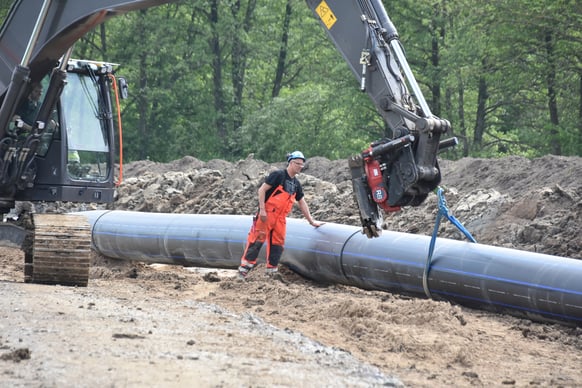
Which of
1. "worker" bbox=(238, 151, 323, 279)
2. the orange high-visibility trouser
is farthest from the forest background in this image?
the orange high-visibility trouser

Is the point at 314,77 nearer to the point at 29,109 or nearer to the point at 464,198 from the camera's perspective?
the point at 464,198

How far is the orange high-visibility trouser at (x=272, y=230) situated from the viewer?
1321 cm

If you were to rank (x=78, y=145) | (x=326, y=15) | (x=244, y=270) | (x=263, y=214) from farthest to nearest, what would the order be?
1. (x=78, y=145)
2. (x=244, y=270)
3. (x=263, y=214)
4. (x=326, y=15)

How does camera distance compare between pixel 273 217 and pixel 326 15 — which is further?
pixel 273 217

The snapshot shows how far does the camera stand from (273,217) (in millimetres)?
13227

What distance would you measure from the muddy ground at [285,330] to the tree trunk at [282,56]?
84.0 feet

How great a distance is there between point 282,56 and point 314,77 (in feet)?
5.52

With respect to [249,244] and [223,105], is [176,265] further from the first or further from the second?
[223,105]

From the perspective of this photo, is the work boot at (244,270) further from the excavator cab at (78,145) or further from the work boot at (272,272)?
the excavator cab at (78,145)

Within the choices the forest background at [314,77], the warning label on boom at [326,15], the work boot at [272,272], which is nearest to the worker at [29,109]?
the work boot at [272,272]

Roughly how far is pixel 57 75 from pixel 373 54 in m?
4.13

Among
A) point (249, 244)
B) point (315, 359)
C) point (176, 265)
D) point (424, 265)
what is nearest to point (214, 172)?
point (176, 265)

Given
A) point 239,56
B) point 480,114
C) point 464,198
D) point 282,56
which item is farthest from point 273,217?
point 282,56

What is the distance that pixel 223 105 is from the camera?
42.1 metres
